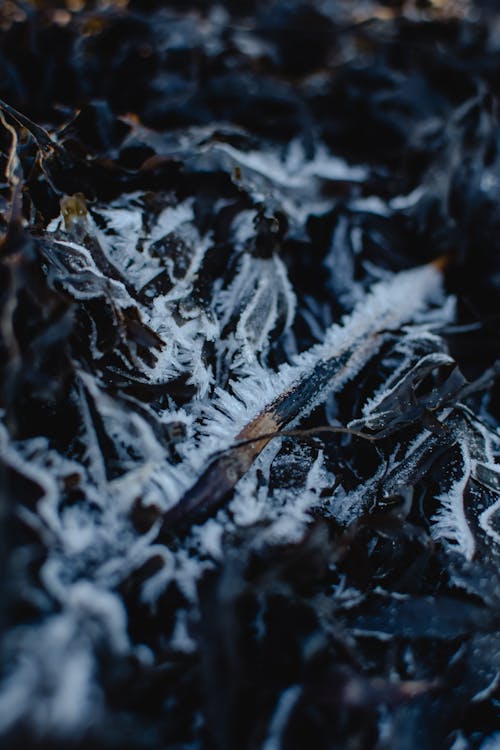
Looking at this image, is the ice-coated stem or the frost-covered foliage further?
the ice-coated stem

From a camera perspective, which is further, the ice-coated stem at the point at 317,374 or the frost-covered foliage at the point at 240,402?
the ice-coated stem at the point at 317,374

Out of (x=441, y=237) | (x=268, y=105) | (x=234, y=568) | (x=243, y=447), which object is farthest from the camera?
(x=268, y=105)

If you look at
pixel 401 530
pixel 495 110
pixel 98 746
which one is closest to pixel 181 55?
pixel 495 110

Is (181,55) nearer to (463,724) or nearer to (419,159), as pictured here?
(419,159)

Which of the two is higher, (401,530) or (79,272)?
(79,272)

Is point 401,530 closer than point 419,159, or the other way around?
point 401,530

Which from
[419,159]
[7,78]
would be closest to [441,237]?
[419,159]

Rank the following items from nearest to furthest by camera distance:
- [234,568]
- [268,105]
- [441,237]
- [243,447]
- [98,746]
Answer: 1. [98,746]
2. [234,568]
3. [243,447]
4. [441,237]
5. [268,105]

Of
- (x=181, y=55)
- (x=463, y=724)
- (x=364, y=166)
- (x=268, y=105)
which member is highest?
(x=181, y=55)
